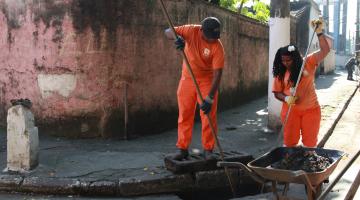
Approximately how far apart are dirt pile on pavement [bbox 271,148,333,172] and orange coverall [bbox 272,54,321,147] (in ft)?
3.43

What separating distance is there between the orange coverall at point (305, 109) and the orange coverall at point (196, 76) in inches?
34.0

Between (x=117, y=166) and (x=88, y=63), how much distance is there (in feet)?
7.35

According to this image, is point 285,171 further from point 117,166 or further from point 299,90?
point 117,166

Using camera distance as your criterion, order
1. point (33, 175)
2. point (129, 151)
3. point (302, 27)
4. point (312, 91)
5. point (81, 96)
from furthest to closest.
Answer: point (302, 27), point (81, 96), point (129, 151), point (33, 175), point (312, 91)

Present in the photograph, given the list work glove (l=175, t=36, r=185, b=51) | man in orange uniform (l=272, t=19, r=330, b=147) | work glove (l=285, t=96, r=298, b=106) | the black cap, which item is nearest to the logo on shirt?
the black cap

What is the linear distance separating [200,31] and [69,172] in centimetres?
253

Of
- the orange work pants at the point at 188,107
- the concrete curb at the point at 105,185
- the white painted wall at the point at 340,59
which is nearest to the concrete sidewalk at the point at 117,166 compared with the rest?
the concrete curb at the point at 105,185

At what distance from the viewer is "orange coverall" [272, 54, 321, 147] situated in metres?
5.46

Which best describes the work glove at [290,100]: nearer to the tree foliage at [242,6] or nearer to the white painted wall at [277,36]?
the white painted wall at [277,36]

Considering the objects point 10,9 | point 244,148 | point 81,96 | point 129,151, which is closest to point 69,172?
point 129,151

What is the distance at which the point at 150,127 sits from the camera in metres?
8.38

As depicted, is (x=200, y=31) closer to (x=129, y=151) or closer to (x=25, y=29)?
(x=129, y=151)

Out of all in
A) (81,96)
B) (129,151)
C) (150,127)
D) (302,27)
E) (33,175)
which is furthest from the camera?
(302,27)

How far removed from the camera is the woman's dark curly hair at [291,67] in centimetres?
534
